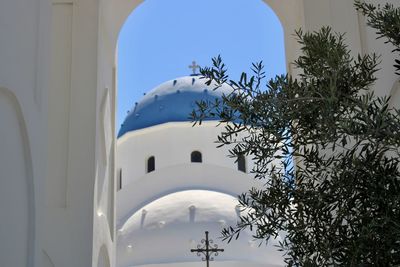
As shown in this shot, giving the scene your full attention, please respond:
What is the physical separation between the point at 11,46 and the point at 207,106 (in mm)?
1552

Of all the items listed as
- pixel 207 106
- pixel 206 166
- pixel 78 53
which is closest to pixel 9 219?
pixel 207 106

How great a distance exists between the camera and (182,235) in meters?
24.7

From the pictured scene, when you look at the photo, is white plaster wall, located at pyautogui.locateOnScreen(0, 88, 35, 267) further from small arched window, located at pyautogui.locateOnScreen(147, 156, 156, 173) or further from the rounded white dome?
small arched window, located at pyautogui.locateOnScreen(147, 156, 156, 173)

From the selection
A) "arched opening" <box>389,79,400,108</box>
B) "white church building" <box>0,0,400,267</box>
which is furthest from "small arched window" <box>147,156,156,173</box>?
"arched opening" <box>389,79,400,108</box>

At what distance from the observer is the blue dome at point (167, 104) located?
29.3m

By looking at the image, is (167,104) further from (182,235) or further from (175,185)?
(182,235)

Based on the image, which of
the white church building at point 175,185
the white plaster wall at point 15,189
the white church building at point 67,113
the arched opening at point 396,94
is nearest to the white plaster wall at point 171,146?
the white church building at point 175,185

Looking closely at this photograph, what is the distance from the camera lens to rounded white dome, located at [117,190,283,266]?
2402cm

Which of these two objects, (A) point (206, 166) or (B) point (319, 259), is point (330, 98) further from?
(A) point (206, 166)

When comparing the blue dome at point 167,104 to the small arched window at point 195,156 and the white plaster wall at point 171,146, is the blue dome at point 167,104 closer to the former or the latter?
the white plaster wall at point 171,146

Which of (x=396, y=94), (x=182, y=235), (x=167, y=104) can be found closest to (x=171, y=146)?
(x=167, y=104)

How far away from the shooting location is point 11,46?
16.9ft

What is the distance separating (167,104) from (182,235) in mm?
6725

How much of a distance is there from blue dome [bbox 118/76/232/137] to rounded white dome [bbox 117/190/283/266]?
4.28m
